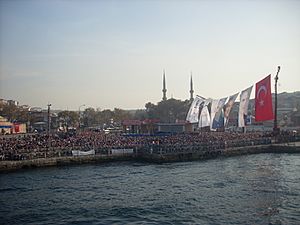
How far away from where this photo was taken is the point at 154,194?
27438 mm

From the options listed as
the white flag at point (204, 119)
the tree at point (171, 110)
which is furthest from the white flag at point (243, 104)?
the tree at point (171, 110)

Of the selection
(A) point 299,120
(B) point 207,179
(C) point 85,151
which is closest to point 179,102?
(A) point 299,120

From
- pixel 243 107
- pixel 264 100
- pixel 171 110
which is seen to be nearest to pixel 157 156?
pixel 243 107

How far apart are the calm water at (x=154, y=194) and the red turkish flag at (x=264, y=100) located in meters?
12.2

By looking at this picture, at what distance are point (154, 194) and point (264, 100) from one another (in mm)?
31430

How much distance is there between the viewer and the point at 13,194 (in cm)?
2761

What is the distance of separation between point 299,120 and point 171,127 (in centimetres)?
5341

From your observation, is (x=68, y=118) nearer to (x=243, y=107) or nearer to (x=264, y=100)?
(x=243, y=107)

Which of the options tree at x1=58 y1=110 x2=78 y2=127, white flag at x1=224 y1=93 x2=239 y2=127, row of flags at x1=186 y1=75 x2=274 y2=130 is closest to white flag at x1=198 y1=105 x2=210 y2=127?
row of flags at x1=186 y1=75 x2=274 y2=130

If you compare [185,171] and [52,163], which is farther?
[52,163]

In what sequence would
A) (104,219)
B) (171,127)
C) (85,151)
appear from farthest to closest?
(171,127)
(85,151)
(104,219)

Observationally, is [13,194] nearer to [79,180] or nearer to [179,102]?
[79,180]

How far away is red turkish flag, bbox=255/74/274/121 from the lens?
51531mm

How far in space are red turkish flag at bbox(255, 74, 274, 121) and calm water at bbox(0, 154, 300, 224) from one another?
40.2ft
